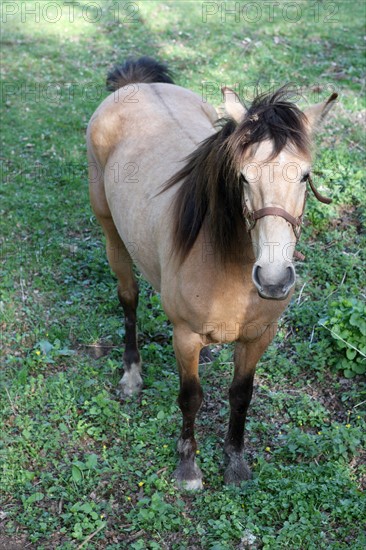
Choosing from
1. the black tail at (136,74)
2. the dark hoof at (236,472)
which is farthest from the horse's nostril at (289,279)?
the black tail at (136,74)

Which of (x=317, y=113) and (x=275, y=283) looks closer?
(x=275, y=283)

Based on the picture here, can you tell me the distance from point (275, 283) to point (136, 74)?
10.9 feet

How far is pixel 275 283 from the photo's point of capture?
2605 millimetres

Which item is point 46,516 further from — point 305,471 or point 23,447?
point 305,471

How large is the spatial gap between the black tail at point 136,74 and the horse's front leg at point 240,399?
264 centimetres

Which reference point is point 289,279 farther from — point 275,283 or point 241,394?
point 241,394

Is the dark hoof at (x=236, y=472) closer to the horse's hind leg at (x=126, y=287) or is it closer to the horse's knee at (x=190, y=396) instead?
the horse's knee at (x=190, y=396)

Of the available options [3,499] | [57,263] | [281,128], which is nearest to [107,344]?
[57,263]

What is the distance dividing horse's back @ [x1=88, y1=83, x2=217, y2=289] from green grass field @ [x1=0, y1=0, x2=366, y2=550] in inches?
36.5

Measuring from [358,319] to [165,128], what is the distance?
195 centimetres

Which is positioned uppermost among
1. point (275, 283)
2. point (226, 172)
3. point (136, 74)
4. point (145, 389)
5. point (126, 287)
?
point (226, 172)

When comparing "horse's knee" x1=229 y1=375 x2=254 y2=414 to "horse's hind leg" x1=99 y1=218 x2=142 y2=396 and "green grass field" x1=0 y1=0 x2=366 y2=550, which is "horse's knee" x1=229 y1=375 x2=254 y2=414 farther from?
"horse's hind leg" x1=99 y1=218 x2=142 y2=396

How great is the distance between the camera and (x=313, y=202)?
20.1ft

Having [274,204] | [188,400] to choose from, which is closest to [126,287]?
[188,400]
